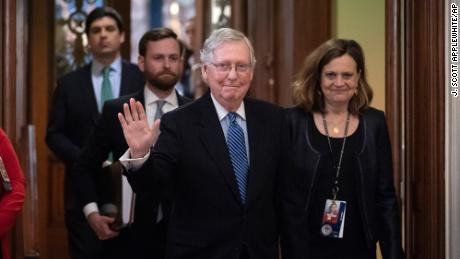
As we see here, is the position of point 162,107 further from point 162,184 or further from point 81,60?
point 81,60

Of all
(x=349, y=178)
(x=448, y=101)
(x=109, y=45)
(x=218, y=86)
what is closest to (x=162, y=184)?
(x=218, y=86)

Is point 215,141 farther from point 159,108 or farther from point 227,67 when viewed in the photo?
point 159,108

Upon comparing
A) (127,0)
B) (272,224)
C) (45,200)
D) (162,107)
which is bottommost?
(45,200)

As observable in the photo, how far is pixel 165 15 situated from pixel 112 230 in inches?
432

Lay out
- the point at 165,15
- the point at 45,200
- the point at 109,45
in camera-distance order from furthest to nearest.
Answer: the point at 165,15 < the point at 45,200 < the point at 109,45

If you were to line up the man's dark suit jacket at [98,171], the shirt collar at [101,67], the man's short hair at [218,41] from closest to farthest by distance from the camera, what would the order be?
the man's short hair at [218,41] < the man's dark suit jacket at [98,171] < the shirt collar at [101,67]

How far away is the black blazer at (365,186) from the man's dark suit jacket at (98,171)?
0.70m

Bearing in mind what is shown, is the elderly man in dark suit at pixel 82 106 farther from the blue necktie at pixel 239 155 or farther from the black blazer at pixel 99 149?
the blue necktie at pixel 239 155

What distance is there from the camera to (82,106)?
5.52m

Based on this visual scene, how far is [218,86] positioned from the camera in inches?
140

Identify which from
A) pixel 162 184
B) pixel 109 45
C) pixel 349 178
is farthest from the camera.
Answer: pixel 109 45

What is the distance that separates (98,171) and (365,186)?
139 centimetres

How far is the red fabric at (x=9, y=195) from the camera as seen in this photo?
3.74 m

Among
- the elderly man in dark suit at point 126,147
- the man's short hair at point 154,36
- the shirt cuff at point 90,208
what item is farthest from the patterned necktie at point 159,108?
the shirt cuff at point 90,208
